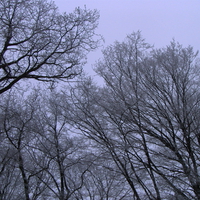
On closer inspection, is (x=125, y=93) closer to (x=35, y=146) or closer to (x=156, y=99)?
(x=156, y=99)

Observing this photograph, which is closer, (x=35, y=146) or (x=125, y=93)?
(x=125, y=93)

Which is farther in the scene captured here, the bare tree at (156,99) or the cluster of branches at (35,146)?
the cluster of branches at (35,146)

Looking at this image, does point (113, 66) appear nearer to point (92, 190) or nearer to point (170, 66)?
point (170, 66)

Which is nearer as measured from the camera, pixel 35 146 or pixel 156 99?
pixel 156 99

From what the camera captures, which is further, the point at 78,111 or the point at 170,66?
the point at 170,66

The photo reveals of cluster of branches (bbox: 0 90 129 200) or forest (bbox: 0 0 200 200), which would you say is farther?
cluster of branches (bbox: 0 90 129 200)

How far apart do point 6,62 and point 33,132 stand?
155 inches

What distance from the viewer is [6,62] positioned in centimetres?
514

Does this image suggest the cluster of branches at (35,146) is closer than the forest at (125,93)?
No

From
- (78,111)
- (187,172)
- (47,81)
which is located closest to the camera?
(187,172)

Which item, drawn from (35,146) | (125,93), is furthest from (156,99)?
(35,146)

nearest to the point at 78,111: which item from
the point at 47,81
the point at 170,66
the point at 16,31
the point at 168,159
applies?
the point at 47,81

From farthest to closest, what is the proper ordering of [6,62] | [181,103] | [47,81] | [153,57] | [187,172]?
[153,57]
[181,103]
[47,81]
[6,62]
[187,172]

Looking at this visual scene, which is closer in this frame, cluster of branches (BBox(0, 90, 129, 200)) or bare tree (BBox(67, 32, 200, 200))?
bare tree (BBox(67, 32, 200, 200))
